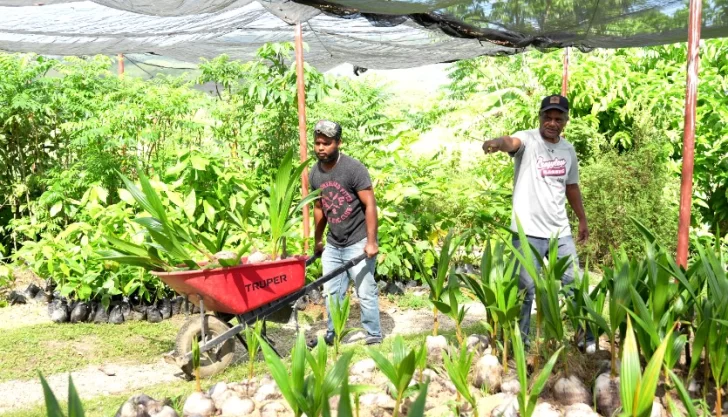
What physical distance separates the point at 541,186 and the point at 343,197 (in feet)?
3.18

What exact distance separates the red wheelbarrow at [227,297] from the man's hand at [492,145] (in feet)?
2.87

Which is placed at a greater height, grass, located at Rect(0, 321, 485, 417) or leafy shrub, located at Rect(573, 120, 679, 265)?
leafy shrub, located at Rect(573, 120, 679, 265)

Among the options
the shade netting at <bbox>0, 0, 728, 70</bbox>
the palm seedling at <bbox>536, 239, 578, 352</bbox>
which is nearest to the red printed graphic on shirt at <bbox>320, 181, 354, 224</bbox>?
the shade netting at <bbox>0, 0, 728, 70</bbox>

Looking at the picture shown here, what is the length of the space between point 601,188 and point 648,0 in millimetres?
2170

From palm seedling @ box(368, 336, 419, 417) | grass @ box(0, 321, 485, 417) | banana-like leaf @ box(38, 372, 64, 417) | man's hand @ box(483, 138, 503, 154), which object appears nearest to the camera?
banana-like leaf @ box(38, 372, 64, 417)

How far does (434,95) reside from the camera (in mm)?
10680

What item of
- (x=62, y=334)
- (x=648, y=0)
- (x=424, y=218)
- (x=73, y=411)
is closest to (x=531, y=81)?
(x=424, y=218)

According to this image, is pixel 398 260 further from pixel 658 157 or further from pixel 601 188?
pixel 658 157

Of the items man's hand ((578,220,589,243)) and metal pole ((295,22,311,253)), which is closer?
man's hand ((578,220,589,243))

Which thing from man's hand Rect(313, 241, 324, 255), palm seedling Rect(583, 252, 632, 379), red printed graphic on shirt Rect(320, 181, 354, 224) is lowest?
A: man's hand Rect(313, 241, 324, 255)

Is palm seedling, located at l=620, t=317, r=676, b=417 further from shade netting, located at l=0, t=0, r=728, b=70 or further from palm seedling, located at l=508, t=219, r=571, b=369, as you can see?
shade netting, located at l=0, t=0, r=728, b=70

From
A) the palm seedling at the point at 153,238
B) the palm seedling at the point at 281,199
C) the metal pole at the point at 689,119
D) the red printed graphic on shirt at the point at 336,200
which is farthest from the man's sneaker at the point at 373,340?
the metal pole at the point at 689,119

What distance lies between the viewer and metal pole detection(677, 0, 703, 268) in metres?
3.00

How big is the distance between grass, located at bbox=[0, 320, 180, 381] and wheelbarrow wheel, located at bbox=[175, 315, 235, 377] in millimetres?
638
